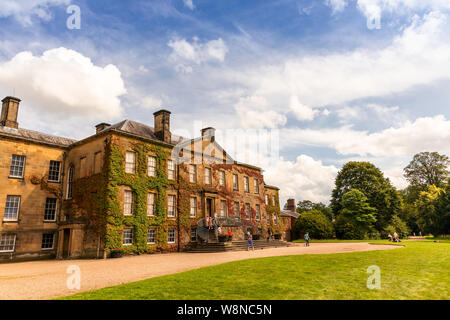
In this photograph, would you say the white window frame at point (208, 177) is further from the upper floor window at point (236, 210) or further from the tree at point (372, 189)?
the tree at point (372, 189)

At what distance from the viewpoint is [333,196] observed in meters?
50.2

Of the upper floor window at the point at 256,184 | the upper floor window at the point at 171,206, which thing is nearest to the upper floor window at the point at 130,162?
the upper floor window at the point at 171,206

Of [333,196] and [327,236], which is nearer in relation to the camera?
[327,236]

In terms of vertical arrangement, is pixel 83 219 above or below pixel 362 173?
below

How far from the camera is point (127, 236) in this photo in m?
22.5

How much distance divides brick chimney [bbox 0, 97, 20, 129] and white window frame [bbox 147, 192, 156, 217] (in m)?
13.3

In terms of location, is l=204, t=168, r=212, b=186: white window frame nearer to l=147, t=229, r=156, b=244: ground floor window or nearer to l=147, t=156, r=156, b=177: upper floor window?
l=147, t=156, r=156, b=177: upper floor window

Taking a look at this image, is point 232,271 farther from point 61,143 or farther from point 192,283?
point 61,143

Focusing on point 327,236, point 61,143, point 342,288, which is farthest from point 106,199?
point 327,236

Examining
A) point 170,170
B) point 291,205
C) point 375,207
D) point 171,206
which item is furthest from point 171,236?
point 291,205

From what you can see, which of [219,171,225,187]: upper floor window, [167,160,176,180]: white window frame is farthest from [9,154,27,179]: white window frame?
[219,171,225,187]: upper floor window

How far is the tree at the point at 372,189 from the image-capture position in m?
43.9

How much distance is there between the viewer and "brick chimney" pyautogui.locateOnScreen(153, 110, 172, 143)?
2797cm
